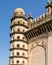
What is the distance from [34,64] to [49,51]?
2.85 meters

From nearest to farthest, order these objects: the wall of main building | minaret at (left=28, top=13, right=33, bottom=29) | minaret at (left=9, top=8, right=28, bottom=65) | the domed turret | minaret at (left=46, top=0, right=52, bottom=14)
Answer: the wall of main building
minaret at (left=46, top=0, right=52, bottom=14)
minaret at (left=9, top=8, right=28, bottom=65)
minaret at (left=28, top=13, right=33, bottom=29)
the domed turret

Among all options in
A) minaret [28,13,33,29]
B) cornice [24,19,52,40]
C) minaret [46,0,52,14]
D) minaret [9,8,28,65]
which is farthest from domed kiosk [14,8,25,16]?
minaret [46,0,52,14]

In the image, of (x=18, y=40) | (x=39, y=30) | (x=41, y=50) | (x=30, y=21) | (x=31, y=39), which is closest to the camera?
(x=41, y=50)

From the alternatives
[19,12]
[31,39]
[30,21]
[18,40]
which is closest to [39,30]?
[31,39]

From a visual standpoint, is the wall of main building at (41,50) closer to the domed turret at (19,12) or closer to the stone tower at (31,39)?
the stone tower at (31,39)

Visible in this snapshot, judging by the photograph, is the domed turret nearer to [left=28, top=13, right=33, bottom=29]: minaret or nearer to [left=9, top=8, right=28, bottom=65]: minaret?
[left=9, top=8, right=28, bottom=65]: minaret

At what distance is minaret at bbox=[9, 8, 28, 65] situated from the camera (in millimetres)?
23922

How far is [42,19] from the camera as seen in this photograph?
23.6m

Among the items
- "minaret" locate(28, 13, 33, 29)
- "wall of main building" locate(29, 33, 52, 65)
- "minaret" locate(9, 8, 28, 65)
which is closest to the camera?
"wall of main building" locate(29, 33, 52, 65)

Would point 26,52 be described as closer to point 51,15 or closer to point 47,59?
point 47,59

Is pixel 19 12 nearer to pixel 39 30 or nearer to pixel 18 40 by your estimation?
pixel 18 40

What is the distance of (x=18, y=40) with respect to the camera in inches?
972

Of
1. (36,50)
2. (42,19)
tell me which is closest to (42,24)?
(42,19)

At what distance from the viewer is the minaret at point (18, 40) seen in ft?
78.5
